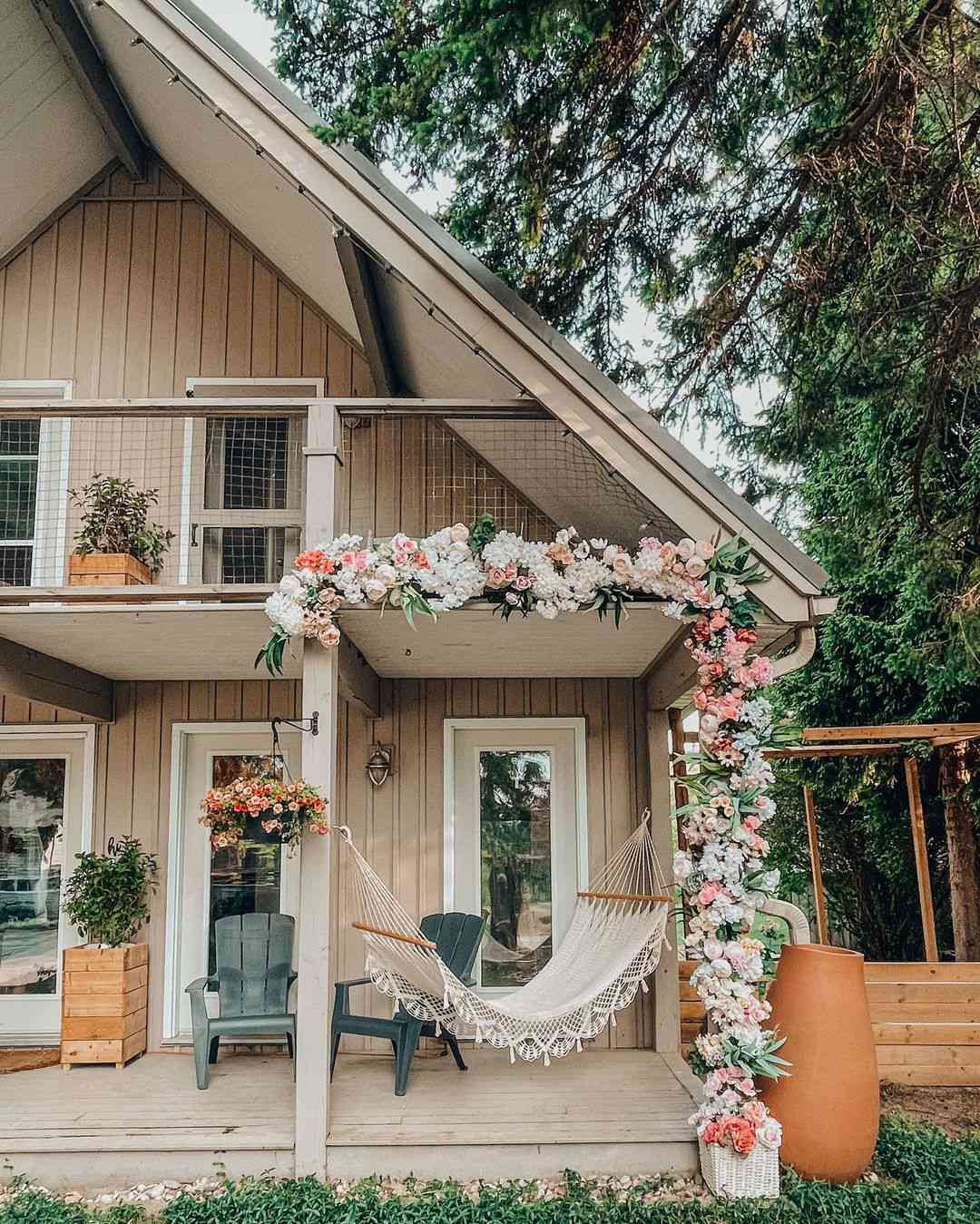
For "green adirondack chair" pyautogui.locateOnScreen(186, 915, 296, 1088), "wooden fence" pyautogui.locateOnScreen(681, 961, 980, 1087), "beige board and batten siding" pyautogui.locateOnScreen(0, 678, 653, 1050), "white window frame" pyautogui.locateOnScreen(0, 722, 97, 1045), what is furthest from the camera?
"beige board and batten siding" pyautogui.locateOnScreen(0, 678, 653, 1050)

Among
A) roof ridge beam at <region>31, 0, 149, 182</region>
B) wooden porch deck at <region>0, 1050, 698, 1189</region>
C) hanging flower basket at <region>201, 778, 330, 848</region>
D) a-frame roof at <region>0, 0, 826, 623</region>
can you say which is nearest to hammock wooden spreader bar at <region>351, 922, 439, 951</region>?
hanging flower basket at <region>201, 778, 330, 848</region>

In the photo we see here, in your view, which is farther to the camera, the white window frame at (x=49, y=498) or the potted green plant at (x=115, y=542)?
the white window frame at (x=49, y=498)

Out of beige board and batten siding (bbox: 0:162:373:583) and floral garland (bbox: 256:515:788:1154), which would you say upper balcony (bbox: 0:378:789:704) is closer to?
beige board and batten siding (bbox: 0:162:373:583)

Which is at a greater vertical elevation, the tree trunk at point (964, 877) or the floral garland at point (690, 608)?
the floral garland at point (690, 608)

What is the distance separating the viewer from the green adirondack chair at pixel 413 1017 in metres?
4.72

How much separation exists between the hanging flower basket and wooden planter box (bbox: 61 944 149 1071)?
1.93 m

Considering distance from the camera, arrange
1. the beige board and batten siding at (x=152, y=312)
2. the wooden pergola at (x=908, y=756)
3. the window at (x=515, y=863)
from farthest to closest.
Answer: the wooden pergola at (x=908, y=756) < the beige board and batten siding at (x=152, y=312) < the window at (x=515, y=863)

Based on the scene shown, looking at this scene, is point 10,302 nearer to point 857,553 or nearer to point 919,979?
point 857,553

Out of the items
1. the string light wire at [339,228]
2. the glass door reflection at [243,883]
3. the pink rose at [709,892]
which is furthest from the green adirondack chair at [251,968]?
the string light wire at [339,228]

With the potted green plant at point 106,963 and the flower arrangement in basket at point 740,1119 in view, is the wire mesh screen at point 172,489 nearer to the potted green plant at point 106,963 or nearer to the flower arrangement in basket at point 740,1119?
the potted green plant at point 106,963

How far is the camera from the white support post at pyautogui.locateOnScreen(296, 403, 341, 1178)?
3.93 m

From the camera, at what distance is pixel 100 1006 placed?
5.28 meters

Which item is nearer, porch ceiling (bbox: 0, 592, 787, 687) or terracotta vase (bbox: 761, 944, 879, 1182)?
terracotta vase (bbox: 761, 944, 879, 1182)

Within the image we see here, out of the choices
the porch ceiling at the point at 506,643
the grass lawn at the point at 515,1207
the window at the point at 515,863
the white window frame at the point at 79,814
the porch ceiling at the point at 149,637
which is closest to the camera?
the grass lawn at the point at 515,1207
